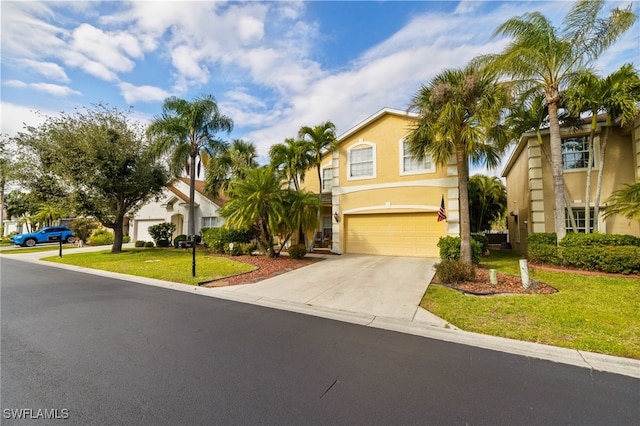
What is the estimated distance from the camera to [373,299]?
6.97 meters

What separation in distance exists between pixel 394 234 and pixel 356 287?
292 inches

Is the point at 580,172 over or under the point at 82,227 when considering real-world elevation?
over

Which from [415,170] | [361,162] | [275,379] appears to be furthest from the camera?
[361,162]

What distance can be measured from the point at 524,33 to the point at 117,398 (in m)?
14.7

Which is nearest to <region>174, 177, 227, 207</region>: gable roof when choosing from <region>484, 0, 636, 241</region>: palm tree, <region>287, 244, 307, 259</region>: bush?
<region>287, 244, 307, 259</region>: bush

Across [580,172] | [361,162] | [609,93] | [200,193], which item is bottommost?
[580,172]

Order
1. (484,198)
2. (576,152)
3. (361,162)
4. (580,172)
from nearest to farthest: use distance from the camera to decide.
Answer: (580,172) → (576,152) → (361,162) → (484,198)

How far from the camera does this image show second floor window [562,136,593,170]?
1225cm

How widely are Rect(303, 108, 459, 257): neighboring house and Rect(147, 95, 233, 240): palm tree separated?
957cm

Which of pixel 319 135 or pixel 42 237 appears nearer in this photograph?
pixel 319 135

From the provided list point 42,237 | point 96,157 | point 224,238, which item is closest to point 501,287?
point 224,238

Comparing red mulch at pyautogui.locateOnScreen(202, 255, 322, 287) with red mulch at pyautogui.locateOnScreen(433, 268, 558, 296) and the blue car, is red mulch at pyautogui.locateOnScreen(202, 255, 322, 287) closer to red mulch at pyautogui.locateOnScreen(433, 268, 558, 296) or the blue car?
red mulch at pyautogui.locateOnScreen(433, 268, 558, 296)

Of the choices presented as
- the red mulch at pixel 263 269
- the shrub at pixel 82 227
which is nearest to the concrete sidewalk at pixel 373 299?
the red mulch at pixel 263 269

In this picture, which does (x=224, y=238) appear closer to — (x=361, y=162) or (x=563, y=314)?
(x=361, y=162)
